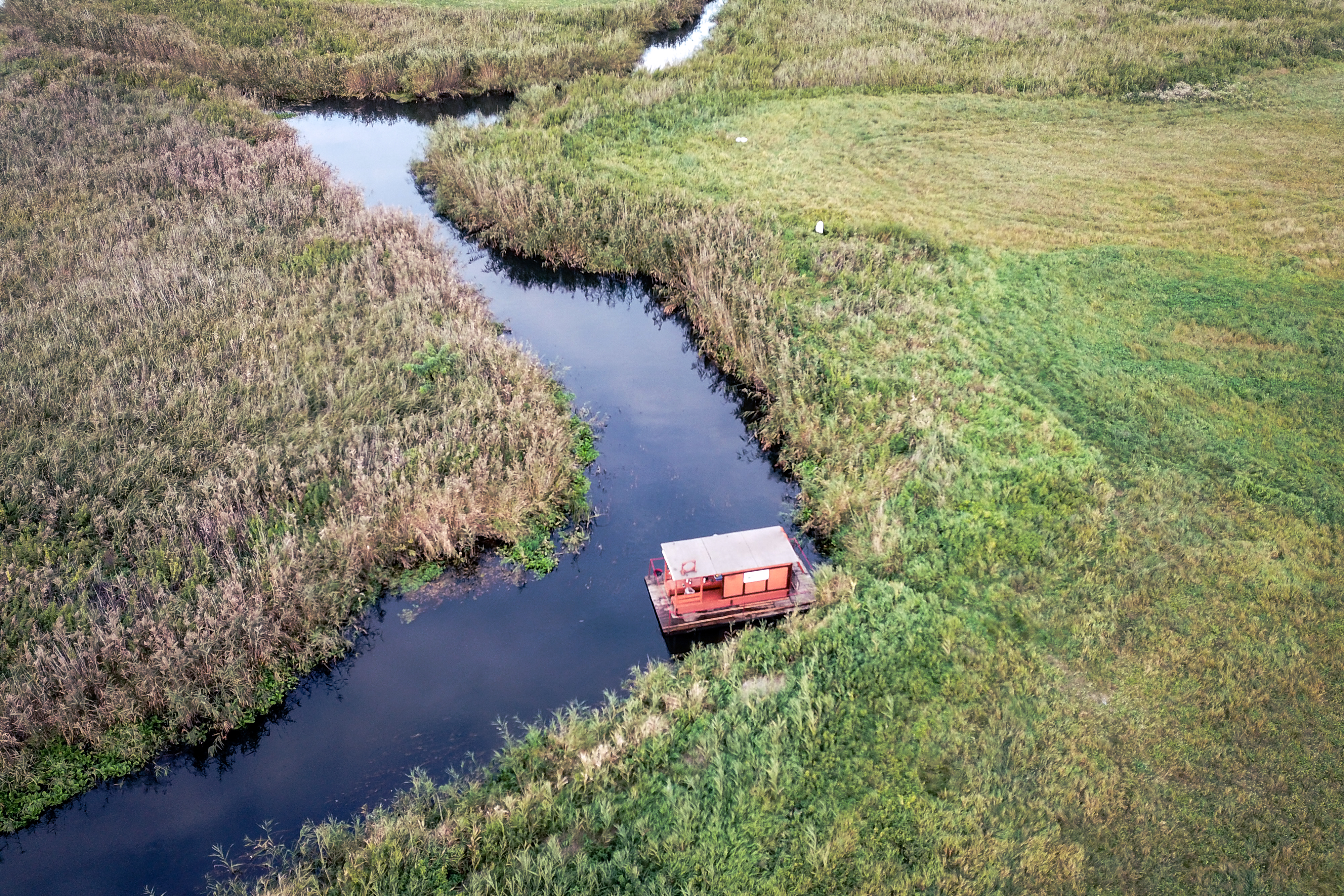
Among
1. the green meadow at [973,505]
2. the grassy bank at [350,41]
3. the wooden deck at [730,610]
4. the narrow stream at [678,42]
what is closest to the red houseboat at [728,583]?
the wooden deck at [730,610]

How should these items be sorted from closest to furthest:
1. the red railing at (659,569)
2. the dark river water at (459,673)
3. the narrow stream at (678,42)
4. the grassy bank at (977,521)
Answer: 1. the grassy bank at (977,521)
2. the dark river water at (459,673)
3. the red railing at (659,569)
4. the narrow stream at (678,42)

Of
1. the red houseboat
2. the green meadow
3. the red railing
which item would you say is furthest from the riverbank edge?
the red railing

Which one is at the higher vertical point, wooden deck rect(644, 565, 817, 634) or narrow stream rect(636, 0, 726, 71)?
narrow stream rect(636, 0, 726, 71)

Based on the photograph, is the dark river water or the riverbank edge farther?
the dark river water

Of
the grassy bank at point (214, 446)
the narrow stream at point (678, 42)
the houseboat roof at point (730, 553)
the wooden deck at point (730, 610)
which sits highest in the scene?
the narrow stream at point (678, 42)

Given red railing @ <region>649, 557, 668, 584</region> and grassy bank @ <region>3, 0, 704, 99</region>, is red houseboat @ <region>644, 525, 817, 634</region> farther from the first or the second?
grassy bank @ <region>3, 0, 704, 99</region>

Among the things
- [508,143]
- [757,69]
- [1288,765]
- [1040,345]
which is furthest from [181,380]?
[757,69]

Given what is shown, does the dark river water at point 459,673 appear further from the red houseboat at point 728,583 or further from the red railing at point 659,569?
the red houseboat at point 728,583
